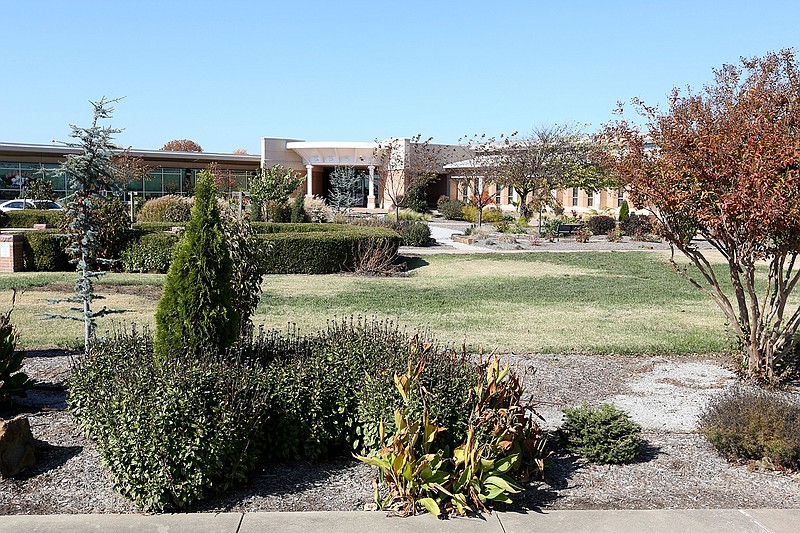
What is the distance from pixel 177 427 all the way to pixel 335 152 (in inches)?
1866

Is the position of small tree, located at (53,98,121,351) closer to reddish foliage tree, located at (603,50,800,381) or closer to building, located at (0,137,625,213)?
reddish foliage tree, located at (603,50,800,381)

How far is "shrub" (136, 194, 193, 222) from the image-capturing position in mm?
24891

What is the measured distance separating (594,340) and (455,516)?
590cm

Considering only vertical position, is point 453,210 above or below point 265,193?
below

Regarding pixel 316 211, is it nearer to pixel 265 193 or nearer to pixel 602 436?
pixel 265 193

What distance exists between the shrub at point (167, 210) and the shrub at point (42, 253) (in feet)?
25.0

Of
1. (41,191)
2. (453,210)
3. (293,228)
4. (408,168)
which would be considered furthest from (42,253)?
(453,210)

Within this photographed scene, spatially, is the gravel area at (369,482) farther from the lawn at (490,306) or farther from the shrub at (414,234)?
the shrub at (414,234)

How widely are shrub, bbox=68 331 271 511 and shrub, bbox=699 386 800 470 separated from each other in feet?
10.2

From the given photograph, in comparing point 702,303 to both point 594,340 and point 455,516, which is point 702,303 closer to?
point 594,340

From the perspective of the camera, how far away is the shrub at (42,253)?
16547 mm

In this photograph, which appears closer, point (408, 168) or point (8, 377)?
point (8, 377)

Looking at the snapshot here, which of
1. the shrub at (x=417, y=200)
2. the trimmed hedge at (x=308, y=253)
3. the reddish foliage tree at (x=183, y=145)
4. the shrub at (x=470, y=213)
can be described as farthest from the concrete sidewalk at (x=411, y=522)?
the reddish foliage tree at (x=183, y=145)

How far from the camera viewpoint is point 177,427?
421 centimetres
